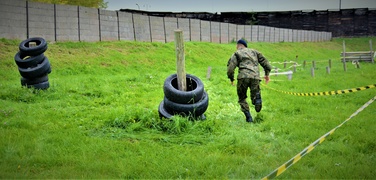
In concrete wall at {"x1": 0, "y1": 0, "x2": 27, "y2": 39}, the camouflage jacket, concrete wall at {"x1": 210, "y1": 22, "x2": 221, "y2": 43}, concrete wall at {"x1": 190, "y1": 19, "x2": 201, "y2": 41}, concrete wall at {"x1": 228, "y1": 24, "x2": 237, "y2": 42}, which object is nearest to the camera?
the camouflage jacket

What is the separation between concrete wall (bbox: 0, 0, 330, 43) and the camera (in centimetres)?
1678

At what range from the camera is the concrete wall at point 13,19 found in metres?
16.4

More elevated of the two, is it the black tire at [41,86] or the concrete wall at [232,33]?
the concrete wall at [232,33]

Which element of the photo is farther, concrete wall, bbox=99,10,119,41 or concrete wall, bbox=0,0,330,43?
concrete wall, bbox=99,10,119,41

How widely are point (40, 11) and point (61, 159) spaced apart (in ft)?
50.3

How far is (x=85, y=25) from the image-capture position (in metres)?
20.2

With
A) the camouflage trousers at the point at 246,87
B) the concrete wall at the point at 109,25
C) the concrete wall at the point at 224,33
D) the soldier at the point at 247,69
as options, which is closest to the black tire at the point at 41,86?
the soldier at the point at 247,69

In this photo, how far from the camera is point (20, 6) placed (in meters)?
16.9

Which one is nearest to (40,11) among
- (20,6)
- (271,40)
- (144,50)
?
(20,6)

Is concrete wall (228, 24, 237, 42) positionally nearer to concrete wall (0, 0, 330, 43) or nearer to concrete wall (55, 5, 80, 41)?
concrete wall (0, 0, 330, 43)

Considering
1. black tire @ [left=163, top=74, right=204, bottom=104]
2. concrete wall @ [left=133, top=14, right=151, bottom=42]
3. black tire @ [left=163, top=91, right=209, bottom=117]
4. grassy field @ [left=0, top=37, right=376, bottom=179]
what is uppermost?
concrete wall @ [left=133, top=14, right=151, bottom=42]

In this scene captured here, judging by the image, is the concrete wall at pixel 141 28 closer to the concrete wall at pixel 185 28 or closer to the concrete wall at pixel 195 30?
the concrete wall at pixel 185 28

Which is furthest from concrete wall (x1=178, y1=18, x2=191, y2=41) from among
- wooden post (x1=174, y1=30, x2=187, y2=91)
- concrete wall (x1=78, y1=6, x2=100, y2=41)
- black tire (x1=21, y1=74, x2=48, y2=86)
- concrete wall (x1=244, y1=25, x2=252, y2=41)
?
wooden post (x1=174, y1=30, x2=187, y2=91)

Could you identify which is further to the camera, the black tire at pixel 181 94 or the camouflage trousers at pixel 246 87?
the camouflage trousers at pixel 246 87
